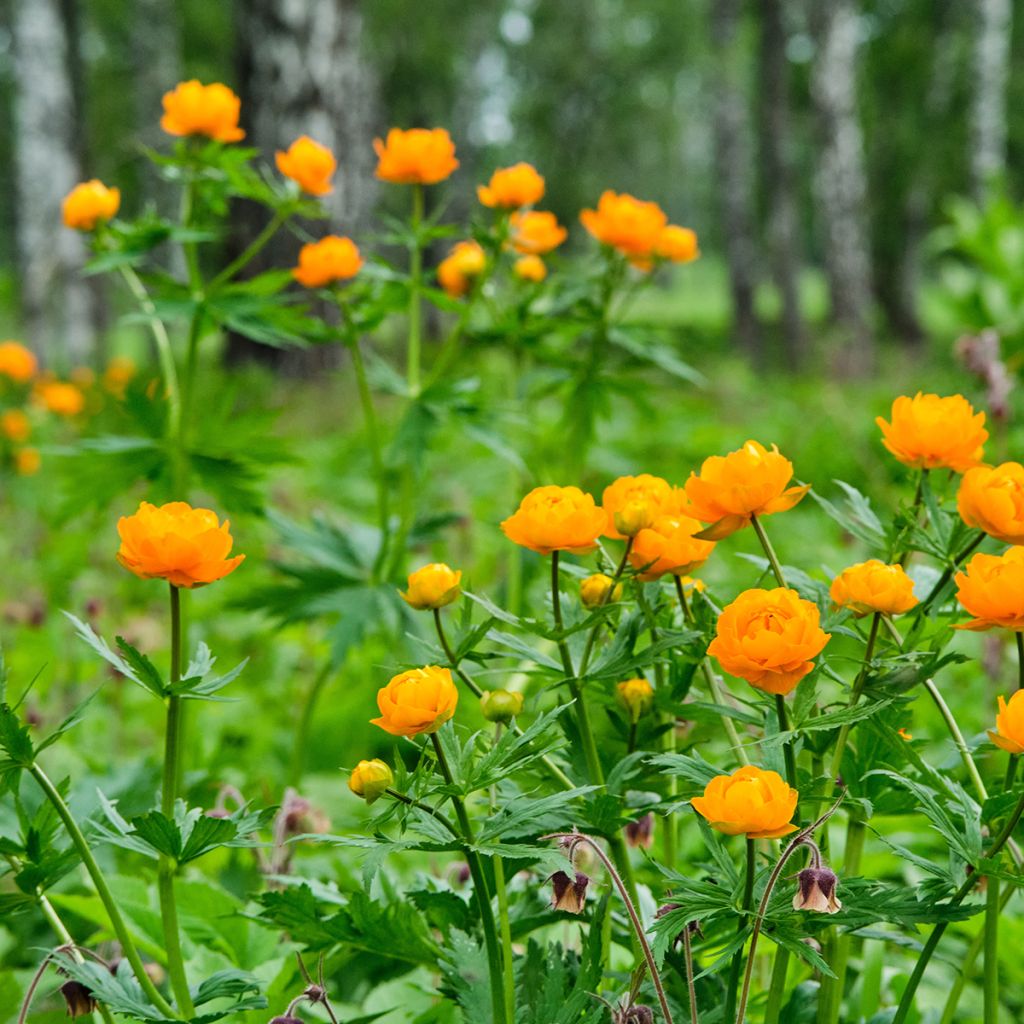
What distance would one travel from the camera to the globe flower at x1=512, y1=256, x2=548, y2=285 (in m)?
1.93

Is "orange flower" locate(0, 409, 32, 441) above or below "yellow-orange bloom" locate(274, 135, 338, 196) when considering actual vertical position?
below

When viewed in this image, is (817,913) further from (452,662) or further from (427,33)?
(427,33)

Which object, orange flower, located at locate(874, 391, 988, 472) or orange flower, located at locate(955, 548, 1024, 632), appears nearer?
orange flower, located at locate(955, 548, 1024, 632)

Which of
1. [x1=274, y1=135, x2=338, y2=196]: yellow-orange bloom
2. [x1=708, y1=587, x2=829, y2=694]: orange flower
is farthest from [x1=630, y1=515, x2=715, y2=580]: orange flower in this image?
[x1=274, y1=135, x2=338, y2=196]: yellow-orange bloom

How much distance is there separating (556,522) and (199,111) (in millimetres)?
1068

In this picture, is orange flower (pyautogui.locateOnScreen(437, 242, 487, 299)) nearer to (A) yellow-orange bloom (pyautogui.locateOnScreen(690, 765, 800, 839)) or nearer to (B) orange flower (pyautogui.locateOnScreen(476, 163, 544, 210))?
(B) orange flower (pyautogui.locateOnScreen(476, 163, 544, 210))

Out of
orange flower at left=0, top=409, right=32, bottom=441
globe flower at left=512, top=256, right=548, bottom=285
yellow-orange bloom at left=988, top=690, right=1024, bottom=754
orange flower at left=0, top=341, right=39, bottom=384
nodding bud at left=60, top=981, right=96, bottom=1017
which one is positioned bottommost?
orange flower at left=0, top=409, right=32, bottom=441

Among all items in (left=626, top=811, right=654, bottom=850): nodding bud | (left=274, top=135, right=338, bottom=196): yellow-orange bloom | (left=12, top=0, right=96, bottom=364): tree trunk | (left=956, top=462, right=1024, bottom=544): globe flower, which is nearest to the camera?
(left=956, top=462, right=1024, bottom=544): globe flower

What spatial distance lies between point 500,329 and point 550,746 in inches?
43.8

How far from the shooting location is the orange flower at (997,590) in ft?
2.49

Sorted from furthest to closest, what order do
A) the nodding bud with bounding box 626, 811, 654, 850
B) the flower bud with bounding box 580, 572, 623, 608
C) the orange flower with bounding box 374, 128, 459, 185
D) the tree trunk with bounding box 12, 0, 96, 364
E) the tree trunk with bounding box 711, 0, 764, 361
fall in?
1. the tree trunk with bounding box 711, 0, 764, 361
2. the tree trunk with bounding box 12, 0, 96, 364
3. the orange flower with bounding box 374, 128, 459, 185
4. the nodding bud with bounding box 626, 811, 654, 850
5. the flower bud with bounding box 580, 572, 623, 608

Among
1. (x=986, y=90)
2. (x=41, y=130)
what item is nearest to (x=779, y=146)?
(x=986, y=90)

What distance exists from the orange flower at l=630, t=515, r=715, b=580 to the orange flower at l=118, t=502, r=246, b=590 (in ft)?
1.02

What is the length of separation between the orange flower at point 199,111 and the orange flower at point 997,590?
1192 mm
